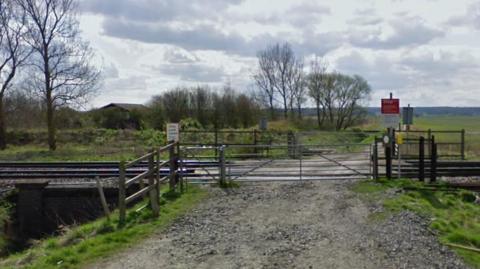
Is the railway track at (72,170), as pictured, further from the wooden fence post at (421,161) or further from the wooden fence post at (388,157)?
the wooden fence post at (421,161)

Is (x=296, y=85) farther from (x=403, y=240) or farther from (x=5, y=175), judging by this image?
(x=403, y=240)

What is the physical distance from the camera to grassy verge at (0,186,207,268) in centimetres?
792

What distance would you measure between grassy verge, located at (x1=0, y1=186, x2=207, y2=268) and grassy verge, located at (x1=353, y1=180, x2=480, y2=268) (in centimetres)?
482

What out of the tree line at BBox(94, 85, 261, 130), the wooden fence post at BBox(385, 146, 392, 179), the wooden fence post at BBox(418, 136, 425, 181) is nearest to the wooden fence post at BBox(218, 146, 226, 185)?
the wooden fence post at BBox(385, 146, 392, 179)

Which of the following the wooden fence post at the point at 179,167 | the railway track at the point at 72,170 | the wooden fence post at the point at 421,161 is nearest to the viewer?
the wooden fence post at the point at 179,167

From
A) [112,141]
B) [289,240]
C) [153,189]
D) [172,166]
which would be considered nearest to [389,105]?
A: [172,166]

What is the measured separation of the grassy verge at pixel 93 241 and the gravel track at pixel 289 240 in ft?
1.12

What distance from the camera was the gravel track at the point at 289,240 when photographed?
7582mm

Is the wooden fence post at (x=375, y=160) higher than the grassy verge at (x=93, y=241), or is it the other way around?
the wooden fence post at (x=375, y=160)

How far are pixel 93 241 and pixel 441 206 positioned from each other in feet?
26.6

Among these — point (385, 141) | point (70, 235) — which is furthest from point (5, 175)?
point (385, 141)

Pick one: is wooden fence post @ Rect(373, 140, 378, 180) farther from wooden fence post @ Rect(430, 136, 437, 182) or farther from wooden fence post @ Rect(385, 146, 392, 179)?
wooden fence post @ Rect(430, 136, 437, 182)

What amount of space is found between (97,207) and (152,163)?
4.12m

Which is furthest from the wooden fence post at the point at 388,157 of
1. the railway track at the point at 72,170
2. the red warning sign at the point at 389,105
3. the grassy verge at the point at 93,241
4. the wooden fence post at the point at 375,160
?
the grassy verge at the point at 93,241
